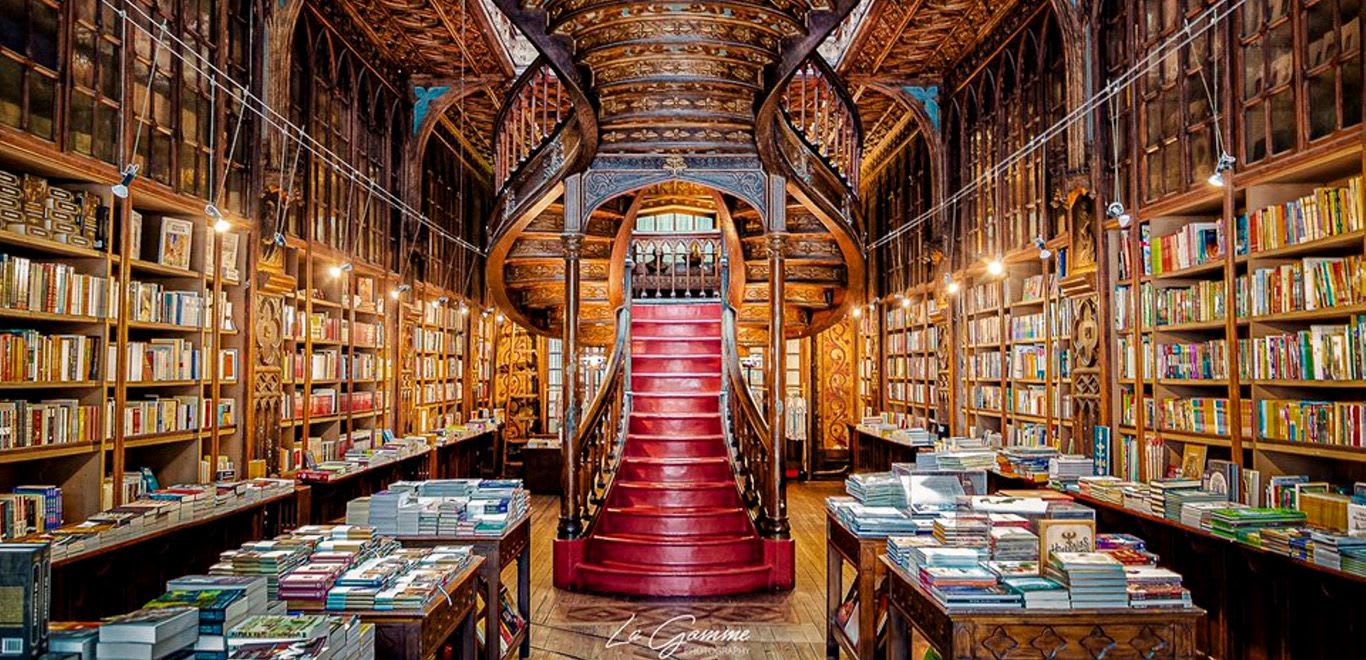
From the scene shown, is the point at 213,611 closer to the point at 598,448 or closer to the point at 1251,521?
the point at 1251,521

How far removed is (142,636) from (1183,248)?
553 cm

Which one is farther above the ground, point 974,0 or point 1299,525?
point 974,0

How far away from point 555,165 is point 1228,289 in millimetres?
4746

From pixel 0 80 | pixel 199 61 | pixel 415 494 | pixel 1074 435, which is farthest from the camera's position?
pixel 1074 435

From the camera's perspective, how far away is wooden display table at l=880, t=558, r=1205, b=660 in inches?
113

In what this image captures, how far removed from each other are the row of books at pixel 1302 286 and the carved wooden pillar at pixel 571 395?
4297mm

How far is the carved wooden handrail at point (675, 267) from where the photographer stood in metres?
10.5

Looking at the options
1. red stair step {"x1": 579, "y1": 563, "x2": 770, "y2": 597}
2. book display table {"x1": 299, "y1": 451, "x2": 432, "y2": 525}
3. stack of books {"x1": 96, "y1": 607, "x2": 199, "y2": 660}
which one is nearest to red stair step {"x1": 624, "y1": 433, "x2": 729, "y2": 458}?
red stair step {"x1": 579, "y1": 563, "x2": 770, "y2": 597}

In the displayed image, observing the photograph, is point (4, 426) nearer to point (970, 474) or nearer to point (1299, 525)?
point (970, 474)

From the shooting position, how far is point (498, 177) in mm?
8391

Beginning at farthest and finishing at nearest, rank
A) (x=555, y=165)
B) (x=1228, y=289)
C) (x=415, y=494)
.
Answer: (x=555, y=165) → (x=1228, y=289) → (x=415, y=494)

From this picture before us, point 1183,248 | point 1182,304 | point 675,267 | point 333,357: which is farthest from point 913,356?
point 333,357

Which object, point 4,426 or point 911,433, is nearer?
point 4,426

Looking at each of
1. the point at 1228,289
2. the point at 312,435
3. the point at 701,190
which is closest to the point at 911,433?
the point at 701,190
